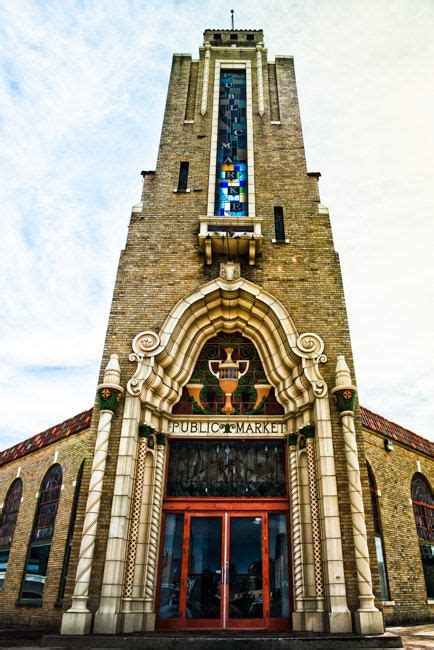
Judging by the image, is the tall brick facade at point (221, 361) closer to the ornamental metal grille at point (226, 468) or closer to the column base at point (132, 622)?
the column base at point (132, 622)

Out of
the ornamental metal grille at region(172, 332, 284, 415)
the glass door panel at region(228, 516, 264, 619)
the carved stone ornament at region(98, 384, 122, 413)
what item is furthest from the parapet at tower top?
the glass door panel at region(228, 516, 264, 619)

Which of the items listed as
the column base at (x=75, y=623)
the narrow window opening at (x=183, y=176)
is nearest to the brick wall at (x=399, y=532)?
the column base at (x=75, y=623)

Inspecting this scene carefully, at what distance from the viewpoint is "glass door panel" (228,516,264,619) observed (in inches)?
384

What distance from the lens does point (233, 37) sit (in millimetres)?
18328

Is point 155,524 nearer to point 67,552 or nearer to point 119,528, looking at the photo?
point 119,528

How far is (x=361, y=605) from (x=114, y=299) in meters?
8.86

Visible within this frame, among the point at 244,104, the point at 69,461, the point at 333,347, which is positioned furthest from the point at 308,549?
the point at 244,104

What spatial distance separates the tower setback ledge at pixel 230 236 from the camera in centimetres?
1249

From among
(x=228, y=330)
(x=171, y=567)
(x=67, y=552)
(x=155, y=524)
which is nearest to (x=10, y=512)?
(x=67, y=552)

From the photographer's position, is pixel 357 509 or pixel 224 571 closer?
pixel 357 509

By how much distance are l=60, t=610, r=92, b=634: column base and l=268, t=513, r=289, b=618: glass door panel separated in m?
3.85

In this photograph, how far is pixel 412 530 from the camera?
16547 mm

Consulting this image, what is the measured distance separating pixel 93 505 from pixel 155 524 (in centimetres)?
158

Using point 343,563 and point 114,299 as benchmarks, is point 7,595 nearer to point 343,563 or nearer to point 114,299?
point 114,299
